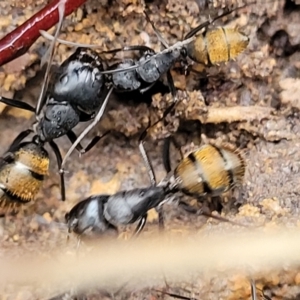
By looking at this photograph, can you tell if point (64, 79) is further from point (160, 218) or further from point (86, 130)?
point (160, 218)

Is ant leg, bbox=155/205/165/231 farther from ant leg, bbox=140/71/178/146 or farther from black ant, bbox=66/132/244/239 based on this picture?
ant leg, bbox=140/71/178/146

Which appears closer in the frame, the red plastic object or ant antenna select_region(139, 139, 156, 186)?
the red plastic object

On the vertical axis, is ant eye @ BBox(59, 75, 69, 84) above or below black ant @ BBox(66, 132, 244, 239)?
above

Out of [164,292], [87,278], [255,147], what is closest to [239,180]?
[255,147]

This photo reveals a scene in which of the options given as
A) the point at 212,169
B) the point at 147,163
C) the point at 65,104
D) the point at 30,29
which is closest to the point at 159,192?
the point at 147,163

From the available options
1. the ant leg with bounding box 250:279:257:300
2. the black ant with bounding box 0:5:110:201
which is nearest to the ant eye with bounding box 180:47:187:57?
the black ant with bounding box 0:5:110:201
